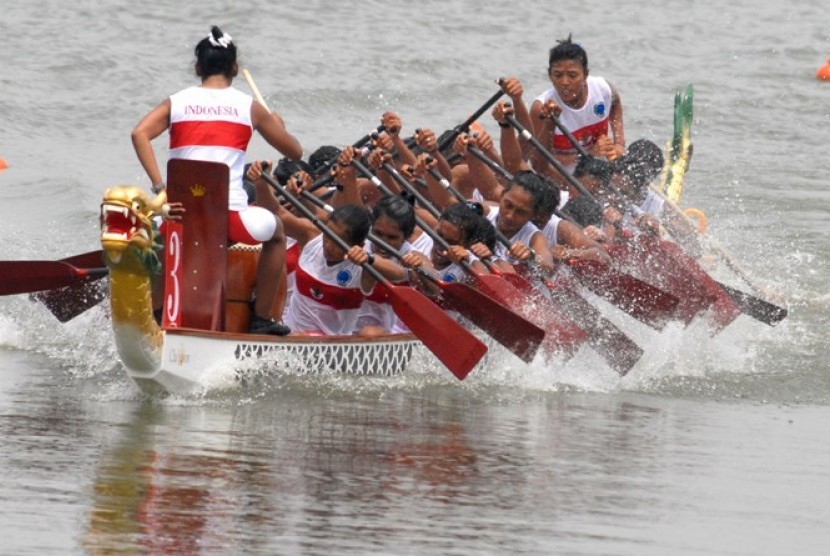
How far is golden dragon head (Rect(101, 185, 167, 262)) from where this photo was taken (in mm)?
8406

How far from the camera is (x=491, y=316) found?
404 inches

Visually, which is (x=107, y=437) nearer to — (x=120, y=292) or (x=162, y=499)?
(x=120, y=292)

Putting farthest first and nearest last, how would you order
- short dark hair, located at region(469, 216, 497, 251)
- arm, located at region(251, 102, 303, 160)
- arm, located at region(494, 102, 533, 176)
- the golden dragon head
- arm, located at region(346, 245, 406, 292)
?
arm, located at region(494, 102, 533, 176)
short dark hair, located at region(469, 216, 497, 251)
arm, located at region(346, 245, 406, 292)
arm, located at region(251, 102, 303, 160)
the golden dragon head

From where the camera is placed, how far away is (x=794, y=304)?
14508 millimetres

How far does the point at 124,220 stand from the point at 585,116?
5402 mm

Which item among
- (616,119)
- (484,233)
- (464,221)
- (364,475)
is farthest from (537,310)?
(364,475)

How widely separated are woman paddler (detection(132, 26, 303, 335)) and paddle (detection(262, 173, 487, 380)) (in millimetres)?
530

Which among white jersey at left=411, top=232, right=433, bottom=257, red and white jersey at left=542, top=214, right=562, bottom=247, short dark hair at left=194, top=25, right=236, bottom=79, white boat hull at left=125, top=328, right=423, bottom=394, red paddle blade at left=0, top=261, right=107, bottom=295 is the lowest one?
white boat hull at left=125, top=328, right=423, bottom=394

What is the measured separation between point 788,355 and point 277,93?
11.2 m

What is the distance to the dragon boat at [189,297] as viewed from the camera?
8.55m

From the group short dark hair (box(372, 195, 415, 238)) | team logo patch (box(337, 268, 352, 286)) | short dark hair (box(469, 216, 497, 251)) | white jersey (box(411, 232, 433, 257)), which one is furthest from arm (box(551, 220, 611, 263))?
team logo patch (box(337, 268, 352, 286))

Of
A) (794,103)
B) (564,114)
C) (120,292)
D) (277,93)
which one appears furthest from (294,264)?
(794,103)

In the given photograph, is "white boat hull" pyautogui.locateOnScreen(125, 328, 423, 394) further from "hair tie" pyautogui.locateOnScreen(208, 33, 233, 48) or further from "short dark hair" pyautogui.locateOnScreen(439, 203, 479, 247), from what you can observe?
"hair tie" pyautogui.locateOnScreen(208, 33, 233, 48)

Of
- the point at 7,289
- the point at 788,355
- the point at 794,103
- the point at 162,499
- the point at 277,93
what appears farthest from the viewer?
the point at 794,103
